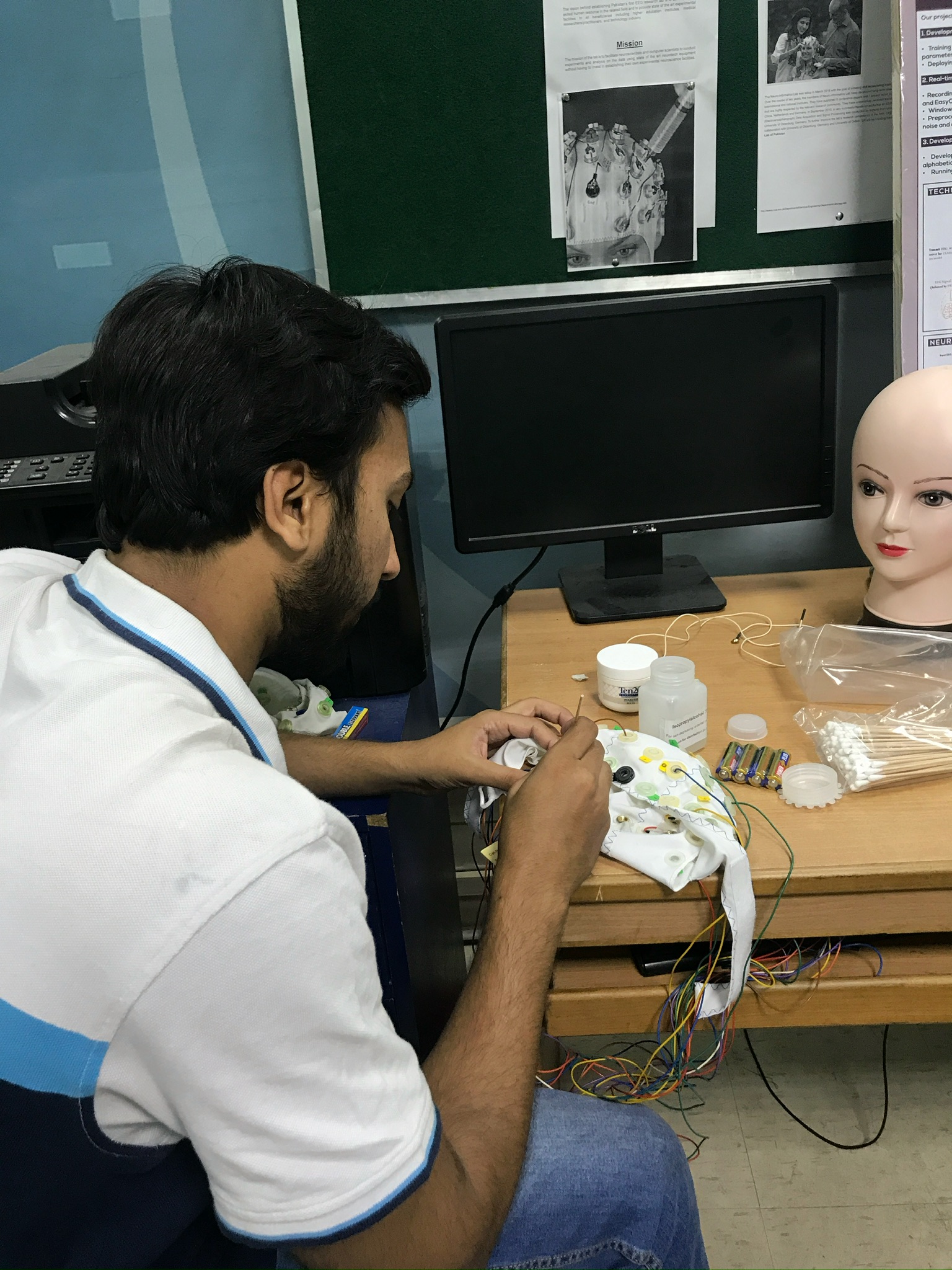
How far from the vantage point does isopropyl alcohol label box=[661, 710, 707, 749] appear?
109 cm

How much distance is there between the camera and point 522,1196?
2.85ft

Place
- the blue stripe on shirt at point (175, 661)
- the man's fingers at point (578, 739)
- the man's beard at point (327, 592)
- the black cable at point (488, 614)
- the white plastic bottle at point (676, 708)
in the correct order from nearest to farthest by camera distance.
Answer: the blue stripe on shirt at point (175, 661) → the man's beard at point (327, 592) → the man's fingers at point (578, 739) → the white plastic bottle at point (676, 708) → the black cable at point (488, 614)

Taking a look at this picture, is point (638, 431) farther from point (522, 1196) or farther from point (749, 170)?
point (522, 1196)

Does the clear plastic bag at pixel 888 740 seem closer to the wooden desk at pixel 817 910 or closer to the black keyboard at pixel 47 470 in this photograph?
the wooden desk at pixel 817 910

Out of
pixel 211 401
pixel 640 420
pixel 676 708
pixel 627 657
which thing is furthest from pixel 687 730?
pixel 211 401

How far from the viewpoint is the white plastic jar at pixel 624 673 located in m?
1.16

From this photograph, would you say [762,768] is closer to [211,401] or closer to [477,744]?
[477,744]

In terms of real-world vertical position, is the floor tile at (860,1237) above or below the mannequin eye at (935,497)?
below

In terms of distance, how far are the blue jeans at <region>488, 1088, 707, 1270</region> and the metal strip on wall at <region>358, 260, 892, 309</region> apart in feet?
4.06

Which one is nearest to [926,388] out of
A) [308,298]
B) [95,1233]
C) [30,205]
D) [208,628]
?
[308,298]

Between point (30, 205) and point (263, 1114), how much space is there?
154cm

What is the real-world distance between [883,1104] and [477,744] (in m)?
1.00

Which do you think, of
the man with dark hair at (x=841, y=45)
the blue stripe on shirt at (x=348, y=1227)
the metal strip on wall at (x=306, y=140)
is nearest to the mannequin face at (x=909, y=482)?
the man with dark hair at (x=841, y=45)

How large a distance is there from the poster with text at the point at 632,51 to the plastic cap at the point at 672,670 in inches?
34.1
